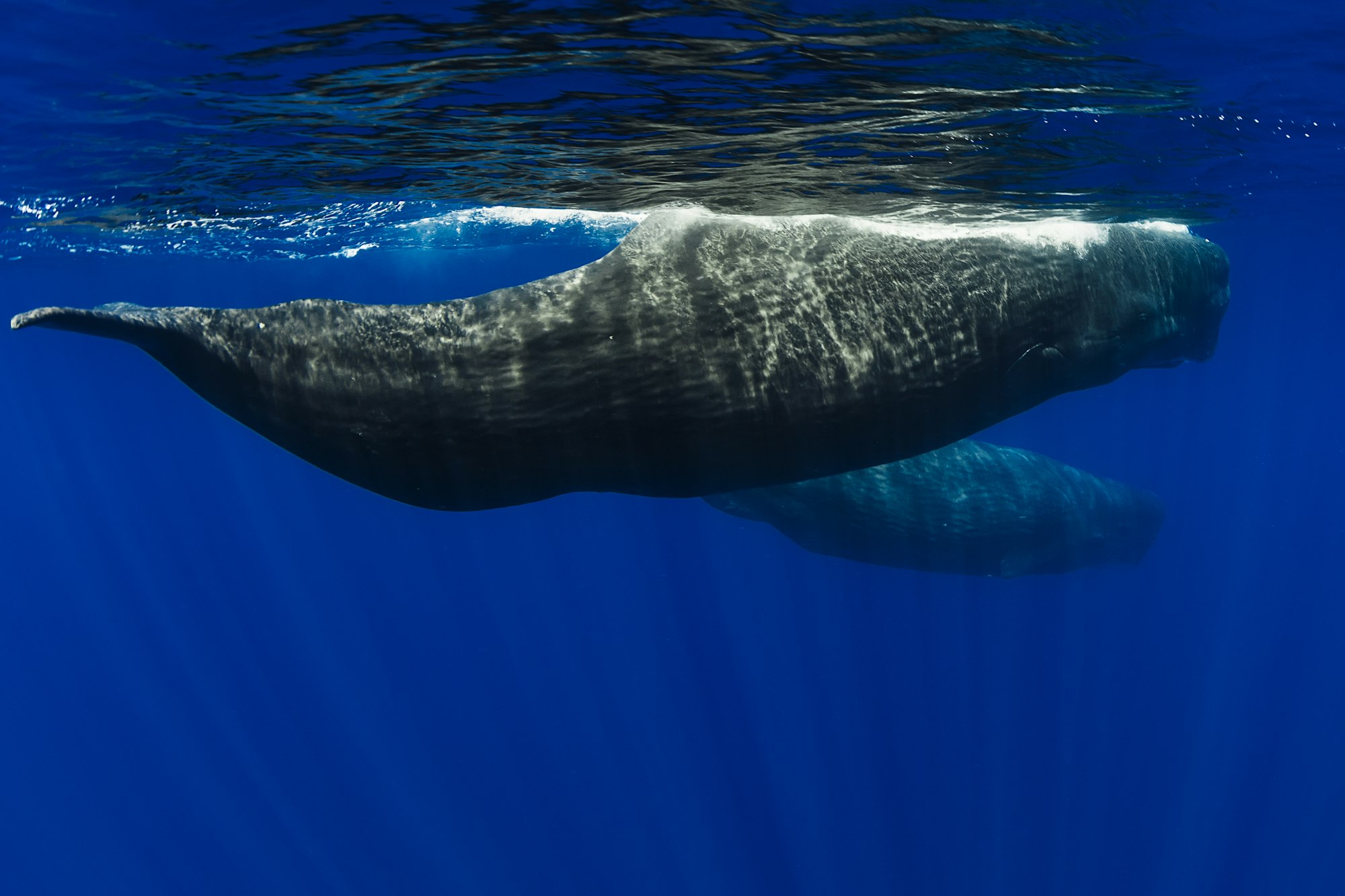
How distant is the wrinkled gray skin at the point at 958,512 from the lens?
10188mm

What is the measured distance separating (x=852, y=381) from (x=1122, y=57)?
4.56 m

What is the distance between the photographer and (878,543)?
35.6ft

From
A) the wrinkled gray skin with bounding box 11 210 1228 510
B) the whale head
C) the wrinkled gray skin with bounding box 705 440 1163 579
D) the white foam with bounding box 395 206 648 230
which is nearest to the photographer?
the wrinkled gray skin with bounding box 11 210 1228 510

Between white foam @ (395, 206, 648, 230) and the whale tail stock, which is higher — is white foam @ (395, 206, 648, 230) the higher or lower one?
the higher one

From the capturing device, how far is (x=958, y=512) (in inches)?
422

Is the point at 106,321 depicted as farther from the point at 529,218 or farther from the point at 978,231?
the point at 529,218

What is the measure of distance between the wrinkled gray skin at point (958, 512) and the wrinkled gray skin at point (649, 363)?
5.33 metres

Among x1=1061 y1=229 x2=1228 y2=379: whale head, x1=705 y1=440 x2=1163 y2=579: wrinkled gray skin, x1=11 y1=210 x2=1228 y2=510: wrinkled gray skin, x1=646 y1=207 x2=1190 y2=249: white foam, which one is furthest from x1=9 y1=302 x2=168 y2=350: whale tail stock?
x1=705 y1=440 x2=1163 y2=579: wrinkled gray skin

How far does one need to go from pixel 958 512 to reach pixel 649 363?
813 cm

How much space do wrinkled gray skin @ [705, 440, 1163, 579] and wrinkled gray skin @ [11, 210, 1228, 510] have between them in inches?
210

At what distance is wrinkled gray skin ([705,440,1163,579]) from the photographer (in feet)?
33.4

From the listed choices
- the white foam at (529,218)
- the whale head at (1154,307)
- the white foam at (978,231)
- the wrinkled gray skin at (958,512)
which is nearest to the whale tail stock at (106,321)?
the white foam at (978,231)

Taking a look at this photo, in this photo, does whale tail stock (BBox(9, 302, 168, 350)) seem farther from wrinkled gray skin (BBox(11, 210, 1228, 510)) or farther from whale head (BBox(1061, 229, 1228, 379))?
whale head (BBox(1061, 229, 1228, 379))

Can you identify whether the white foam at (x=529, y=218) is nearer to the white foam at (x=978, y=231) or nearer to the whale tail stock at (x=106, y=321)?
the white foam at (x=978, y=231)
